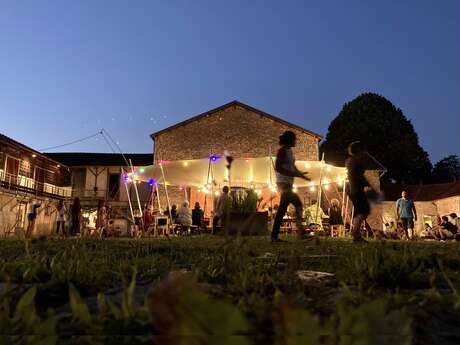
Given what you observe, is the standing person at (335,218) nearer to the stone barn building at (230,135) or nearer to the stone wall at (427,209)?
the stone barn building at (230,135)

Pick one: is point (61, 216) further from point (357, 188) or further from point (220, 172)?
point (357, 188)

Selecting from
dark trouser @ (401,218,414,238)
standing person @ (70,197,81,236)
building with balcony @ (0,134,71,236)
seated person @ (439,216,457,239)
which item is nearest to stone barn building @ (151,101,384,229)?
building with balcony @ (0,134,71,236)

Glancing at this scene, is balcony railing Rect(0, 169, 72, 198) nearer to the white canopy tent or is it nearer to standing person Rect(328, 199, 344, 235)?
the white canopy tent

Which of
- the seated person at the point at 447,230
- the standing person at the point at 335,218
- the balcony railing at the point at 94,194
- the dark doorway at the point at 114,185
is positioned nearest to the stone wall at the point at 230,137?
the balcony railing at the point at 94,194

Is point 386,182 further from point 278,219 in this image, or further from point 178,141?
point 278,219

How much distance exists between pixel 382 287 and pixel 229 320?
5.66ft

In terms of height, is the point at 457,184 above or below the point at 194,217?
above

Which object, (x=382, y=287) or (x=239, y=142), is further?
(x=239, y=142)

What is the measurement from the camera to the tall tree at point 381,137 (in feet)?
118

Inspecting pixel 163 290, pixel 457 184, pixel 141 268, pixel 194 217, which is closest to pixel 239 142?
pixel 194 217

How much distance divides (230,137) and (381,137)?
18490 millimetres

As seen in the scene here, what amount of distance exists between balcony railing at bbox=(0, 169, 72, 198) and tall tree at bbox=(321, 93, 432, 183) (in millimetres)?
22672

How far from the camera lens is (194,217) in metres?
15.0

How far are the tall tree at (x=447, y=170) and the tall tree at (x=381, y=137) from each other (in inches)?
122
